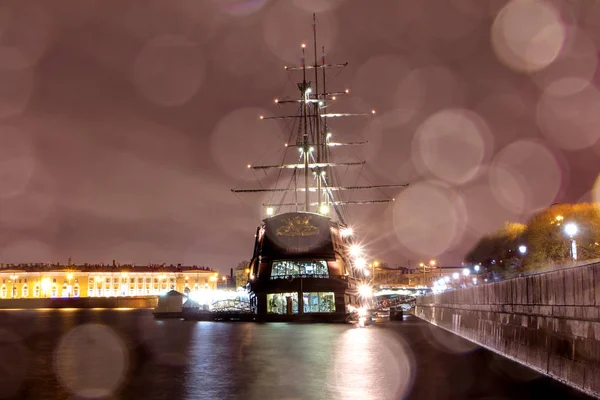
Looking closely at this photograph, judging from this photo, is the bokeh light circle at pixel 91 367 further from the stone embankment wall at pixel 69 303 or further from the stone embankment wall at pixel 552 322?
the stone embankment wall at pixel 69 303

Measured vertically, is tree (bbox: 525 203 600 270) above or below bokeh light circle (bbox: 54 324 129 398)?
above

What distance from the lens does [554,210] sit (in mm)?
87000

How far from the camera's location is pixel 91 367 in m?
21.0

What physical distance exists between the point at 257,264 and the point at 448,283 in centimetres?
7751

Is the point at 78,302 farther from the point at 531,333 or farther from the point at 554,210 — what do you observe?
the point at 531,333

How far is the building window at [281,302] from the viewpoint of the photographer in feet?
190

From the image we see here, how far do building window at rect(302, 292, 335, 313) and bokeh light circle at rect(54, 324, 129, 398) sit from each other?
90.0ft

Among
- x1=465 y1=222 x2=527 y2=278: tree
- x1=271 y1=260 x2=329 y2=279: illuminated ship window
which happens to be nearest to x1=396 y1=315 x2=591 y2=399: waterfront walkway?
x1=271 y1=260 x2=329 y2=279: illuminated ship window

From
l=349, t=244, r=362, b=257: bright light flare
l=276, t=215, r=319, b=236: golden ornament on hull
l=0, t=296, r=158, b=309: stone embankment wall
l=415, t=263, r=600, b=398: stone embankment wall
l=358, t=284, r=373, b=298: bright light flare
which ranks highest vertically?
l=276, t=215, r=319, b=236: golden ornament on hull

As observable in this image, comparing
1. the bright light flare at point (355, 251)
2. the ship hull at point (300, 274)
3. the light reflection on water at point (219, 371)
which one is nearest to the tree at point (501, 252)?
the bright light flare at point (355, 251)

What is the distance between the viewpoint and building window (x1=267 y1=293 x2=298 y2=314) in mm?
57906

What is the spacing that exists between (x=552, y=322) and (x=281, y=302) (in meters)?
44.3

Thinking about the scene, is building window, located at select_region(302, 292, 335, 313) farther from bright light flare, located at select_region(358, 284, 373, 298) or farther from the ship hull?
bright light flare, located at select_region(358, 284, 373, 298)

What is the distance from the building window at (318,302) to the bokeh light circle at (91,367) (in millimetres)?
27436
